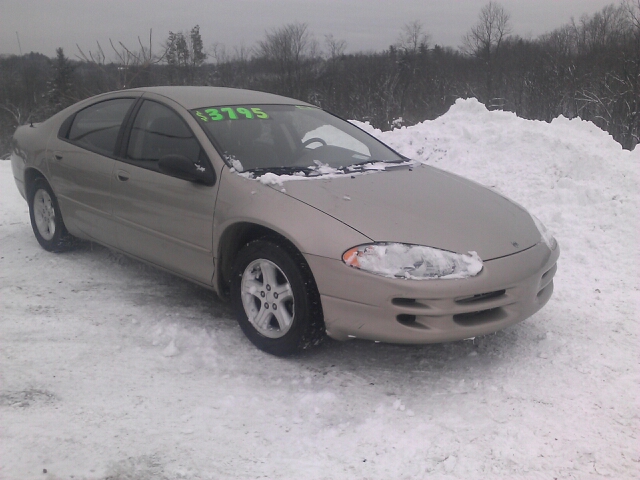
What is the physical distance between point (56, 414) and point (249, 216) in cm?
142

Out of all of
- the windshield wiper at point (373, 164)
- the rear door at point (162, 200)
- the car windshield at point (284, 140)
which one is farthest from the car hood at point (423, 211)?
the rear door at point (162, 200)

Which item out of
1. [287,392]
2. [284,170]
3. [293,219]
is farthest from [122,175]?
[287,392]

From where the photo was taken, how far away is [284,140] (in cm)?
399

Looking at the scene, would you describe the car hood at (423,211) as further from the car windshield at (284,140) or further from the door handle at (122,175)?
the door handle at (122,175)

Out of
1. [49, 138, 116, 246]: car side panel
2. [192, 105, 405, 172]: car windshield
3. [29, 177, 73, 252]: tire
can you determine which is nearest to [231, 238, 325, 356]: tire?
[192, 105, 405, 172]: car windshield

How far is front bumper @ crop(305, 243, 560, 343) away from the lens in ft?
9.32

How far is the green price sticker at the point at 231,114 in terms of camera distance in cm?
392

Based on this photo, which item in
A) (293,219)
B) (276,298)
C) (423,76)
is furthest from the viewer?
(423,76)

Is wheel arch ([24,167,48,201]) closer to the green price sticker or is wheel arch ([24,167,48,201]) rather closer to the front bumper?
the green price sticker

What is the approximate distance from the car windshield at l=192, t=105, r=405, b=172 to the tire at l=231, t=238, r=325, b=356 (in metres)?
0.66

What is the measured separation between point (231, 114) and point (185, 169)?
2.28ft

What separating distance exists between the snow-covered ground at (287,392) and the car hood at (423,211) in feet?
2.33

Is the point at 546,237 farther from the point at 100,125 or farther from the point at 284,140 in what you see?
the point at 100,125

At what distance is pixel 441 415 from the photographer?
2719 millimetres
